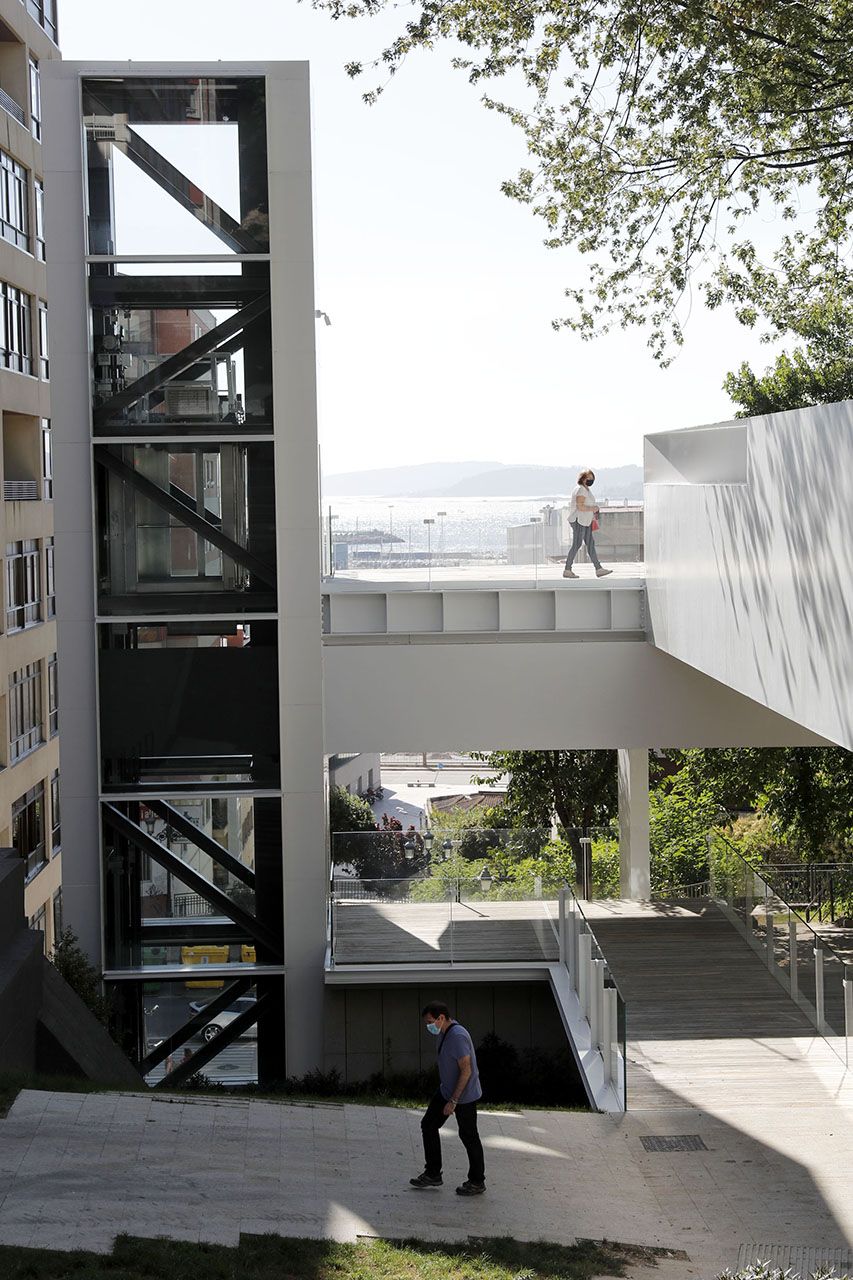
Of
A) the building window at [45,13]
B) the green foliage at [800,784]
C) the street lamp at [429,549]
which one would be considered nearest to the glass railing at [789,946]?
the street lamp at [429,549]

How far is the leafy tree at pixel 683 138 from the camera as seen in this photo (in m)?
15.3

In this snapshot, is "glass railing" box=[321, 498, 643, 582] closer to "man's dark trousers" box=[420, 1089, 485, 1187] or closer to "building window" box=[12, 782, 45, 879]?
"man's dark trousers" box=[420, 1089, 485, 1187]

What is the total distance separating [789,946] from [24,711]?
829 inches

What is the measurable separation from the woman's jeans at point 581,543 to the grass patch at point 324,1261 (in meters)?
12.3

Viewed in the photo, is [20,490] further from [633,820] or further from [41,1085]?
[41,1085]

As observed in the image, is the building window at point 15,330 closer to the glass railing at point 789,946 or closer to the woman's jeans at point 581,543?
the woman's jeans at point 581,543

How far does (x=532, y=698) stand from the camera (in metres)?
19.2

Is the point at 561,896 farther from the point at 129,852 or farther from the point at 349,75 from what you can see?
the point at 349,75

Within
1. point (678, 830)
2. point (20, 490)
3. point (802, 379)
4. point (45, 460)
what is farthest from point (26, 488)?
point (802, 379)

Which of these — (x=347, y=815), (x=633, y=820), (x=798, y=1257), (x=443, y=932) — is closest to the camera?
(x=798, y=1257)

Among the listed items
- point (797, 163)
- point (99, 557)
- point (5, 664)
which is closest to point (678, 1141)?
point (99, 557)

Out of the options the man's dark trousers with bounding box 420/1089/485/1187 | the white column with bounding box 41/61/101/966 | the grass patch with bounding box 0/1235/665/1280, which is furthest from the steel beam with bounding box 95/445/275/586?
the grass patch with bounding box 0/1235/665/1280

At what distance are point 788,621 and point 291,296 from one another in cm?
747

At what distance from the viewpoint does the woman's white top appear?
776 inches
